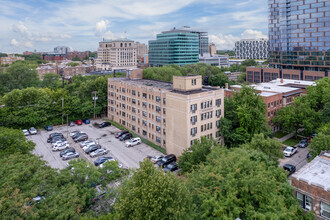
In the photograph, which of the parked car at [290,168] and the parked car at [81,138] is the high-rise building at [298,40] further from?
the parked car at [81,138]

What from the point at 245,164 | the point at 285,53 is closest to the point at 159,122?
the point at 245,164

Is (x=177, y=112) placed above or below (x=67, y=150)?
above

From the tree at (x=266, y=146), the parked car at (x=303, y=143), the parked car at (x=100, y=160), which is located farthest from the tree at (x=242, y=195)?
the parked car at (x=303, y=143)

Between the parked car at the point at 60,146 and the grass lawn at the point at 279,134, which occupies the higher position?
the grass lawn at the point at 279,134

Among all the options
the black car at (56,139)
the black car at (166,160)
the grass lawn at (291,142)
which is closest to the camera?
the black car at (166,160)

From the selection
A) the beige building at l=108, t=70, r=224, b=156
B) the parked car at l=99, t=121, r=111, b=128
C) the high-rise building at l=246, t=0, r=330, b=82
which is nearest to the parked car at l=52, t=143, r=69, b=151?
the parked car at l=99, t=121, r=111, b=128

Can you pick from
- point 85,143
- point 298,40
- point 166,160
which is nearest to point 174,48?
point 298,40

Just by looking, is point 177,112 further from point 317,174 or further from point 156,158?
point 317,174
